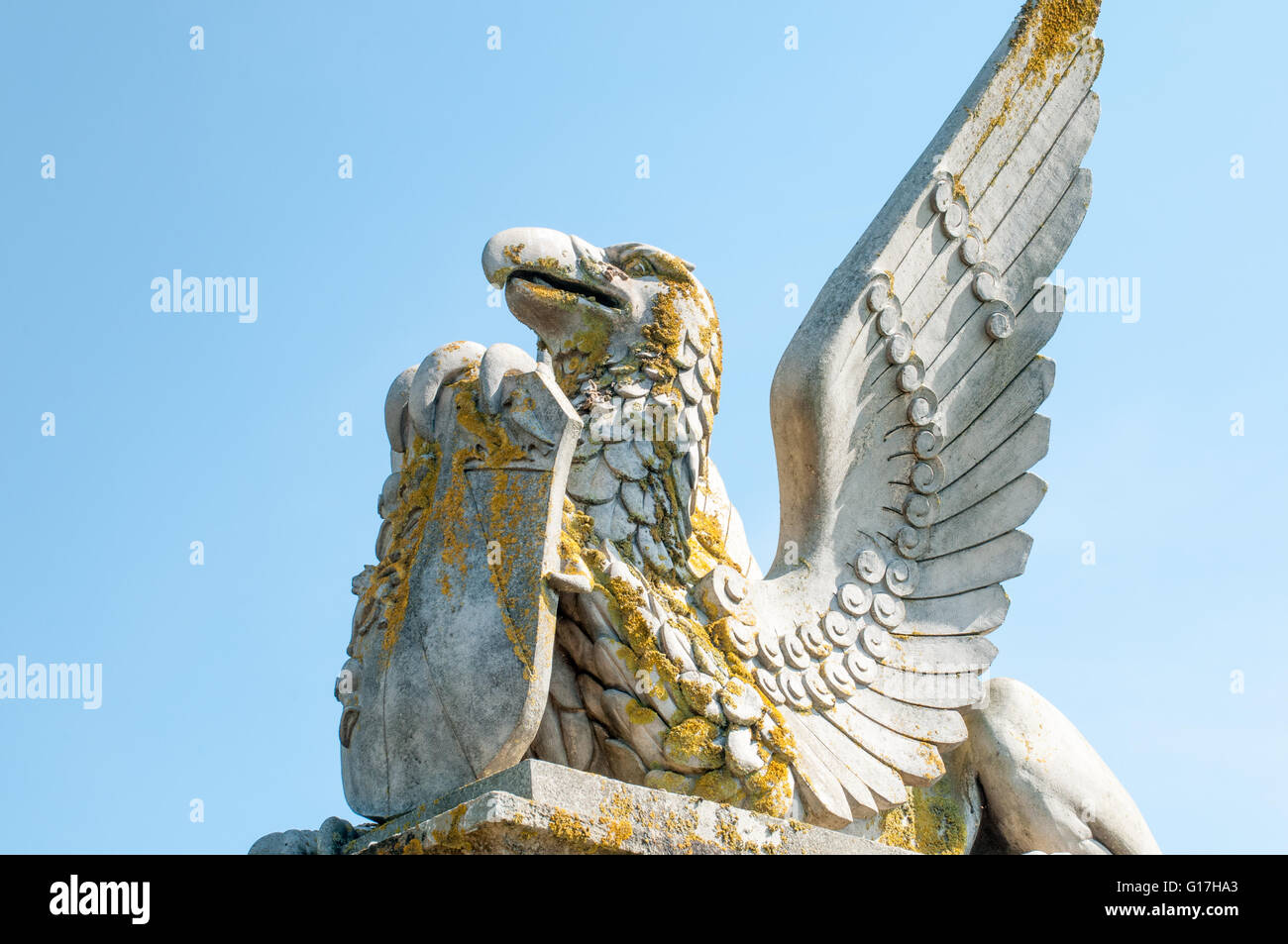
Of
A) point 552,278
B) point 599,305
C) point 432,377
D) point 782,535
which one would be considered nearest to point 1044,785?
point 782,535

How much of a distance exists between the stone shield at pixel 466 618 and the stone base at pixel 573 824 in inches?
7.2

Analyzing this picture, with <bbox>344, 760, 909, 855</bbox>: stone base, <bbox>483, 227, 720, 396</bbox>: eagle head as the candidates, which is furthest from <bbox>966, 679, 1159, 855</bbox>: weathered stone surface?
<bbox>483, 227, 720, 396</bbox>: eagle head

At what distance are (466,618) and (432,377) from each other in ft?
2.50

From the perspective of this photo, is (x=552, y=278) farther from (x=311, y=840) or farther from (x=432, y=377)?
(x=311, y=840)

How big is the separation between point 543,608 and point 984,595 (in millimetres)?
1961

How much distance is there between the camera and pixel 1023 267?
6566 millimetres

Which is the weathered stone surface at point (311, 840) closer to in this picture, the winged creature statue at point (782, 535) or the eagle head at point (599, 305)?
the winged creature statue at point (782, 535)

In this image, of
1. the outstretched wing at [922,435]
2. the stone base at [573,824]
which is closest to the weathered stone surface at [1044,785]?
the outstretched wing at [922,435]

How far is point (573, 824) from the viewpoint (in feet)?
14.0

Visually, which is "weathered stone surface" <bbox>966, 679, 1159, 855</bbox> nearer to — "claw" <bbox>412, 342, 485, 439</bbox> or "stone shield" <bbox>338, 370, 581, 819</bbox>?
"stone shield" <bbox>338, 370, 581, 819</bbox>

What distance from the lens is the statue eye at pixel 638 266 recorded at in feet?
18.3

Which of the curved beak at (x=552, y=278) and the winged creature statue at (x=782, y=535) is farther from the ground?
the curved beak at (x=552, y=278)

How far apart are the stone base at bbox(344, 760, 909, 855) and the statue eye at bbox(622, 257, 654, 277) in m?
1.78
